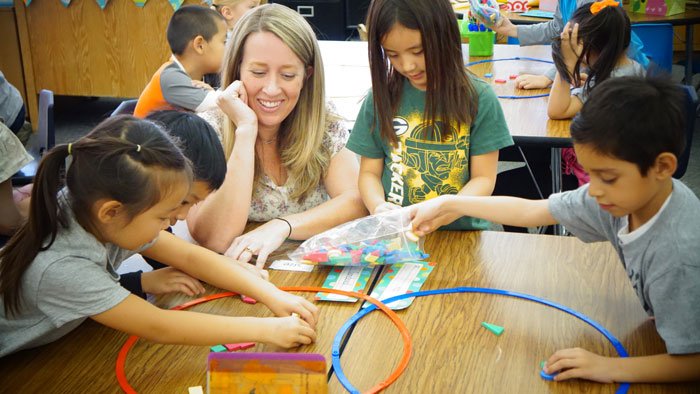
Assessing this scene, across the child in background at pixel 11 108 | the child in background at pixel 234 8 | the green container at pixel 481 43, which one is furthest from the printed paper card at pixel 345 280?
the child in background at pixel 234 8

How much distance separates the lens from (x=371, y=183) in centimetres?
195

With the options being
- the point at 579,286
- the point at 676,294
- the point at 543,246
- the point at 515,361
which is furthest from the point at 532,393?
the point at 543,246

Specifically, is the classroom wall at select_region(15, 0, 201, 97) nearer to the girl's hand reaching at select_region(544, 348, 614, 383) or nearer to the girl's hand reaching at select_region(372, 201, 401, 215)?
the girl's hand reaching at select_region(372, 201, 401, 215)

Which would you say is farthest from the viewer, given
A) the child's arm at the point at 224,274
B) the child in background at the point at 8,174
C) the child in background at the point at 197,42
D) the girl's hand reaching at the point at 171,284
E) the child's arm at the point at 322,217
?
the child in background at the point at 197,42

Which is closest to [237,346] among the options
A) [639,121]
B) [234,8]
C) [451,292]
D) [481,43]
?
[451,292]

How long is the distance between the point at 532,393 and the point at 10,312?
2.97 ft

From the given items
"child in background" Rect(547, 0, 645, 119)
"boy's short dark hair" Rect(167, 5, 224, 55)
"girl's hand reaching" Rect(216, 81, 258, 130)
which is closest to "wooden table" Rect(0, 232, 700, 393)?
"girl's hand reaching" Rect(216, 81, 258, 130)

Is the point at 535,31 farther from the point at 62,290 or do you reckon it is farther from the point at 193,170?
the point at 62,290

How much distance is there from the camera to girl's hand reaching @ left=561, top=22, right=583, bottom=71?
2.60 m

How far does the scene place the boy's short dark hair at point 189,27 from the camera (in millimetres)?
3301

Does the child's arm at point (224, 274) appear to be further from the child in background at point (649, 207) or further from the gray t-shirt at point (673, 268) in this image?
the gray t-shirt at point (673, 268)

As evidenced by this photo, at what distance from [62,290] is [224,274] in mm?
360

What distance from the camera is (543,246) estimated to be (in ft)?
5.37

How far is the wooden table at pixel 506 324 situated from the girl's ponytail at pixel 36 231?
557 millimetres
